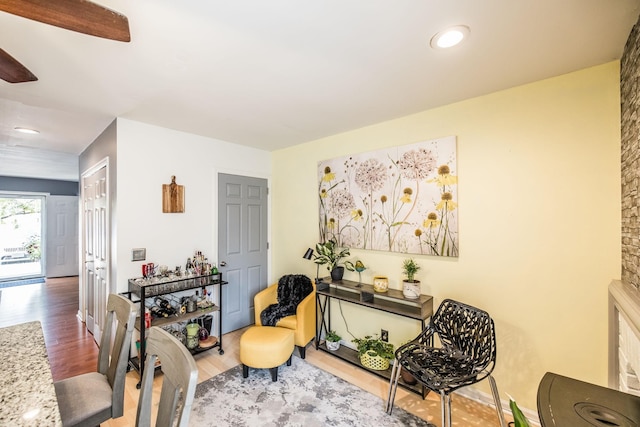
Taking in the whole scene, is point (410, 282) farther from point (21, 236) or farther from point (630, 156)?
point (21, 236)

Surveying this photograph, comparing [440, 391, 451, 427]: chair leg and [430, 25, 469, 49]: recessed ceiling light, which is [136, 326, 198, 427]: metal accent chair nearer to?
[440, 391, 451, 427]: chair leg

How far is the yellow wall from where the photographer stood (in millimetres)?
1704

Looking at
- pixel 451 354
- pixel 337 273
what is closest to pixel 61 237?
pixel 337 273

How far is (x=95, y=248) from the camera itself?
314 centimetres

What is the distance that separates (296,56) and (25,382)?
190 centimetres

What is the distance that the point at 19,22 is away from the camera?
1286 millimetres

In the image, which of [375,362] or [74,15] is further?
[375,362]

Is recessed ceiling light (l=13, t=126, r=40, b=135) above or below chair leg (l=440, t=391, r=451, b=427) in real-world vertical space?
above

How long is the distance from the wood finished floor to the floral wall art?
1.18 meters

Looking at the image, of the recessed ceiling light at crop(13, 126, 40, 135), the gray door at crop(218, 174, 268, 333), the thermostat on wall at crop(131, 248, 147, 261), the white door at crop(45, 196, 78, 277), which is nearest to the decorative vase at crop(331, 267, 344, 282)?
the gray door at crop(218, 174, 268, 333)

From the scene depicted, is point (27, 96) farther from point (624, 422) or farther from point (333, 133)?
point (624, 422)

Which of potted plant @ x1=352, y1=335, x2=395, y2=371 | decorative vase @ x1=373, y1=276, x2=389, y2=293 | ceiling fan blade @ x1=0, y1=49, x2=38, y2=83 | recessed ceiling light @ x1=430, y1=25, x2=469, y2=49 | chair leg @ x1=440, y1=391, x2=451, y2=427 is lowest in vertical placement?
potted plant @ x1=352, y1=335, x2=395, y2=371

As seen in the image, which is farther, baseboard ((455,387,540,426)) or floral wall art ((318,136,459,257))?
floral wall art ((318,136,459,257))

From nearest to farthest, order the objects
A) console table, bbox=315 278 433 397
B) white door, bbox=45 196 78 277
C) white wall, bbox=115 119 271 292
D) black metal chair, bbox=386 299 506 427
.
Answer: black metal chair, bbox=386 299 506 427
console table, bbox=315 278 433 397
white wall, bbox=115 119 271 292
white door, bbox=45 196 78 277
